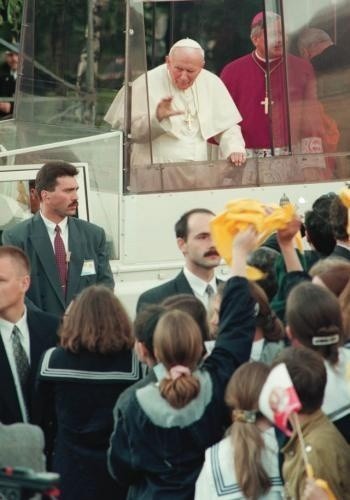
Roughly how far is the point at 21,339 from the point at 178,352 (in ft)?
4.79

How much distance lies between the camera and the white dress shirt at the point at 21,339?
725 cm

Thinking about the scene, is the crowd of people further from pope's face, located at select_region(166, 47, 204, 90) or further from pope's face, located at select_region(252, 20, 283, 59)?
pope's face, located at select_region(252, 20, 283, 59)

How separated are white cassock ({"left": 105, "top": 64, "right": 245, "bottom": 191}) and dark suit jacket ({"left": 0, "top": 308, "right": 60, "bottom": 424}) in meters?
3.66

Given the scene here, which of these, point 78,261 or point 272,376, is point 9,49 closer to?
point 78,261

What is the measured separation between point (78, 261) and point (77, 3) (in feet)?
12.4

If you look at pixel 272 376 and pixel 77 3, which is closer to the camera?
pixel 272 376

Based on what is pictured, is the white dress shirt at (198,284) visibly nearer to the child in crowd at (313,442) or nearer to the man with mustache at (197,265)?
the man with mustache at (197,265)

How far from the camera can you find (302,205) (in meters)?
10.9

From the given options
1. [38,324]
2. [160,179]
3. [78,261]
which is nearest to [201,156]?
[160,179]

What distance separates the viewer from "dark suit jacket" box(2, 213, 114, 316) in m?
9.52

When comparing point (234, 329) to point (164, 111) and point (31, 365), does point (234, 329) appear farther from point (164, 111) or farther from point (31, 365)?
point (164, 111)

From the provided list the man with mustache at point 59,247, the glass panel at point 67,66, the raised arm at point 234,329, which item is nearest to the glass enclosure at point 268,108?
the glass panel at point 67,66

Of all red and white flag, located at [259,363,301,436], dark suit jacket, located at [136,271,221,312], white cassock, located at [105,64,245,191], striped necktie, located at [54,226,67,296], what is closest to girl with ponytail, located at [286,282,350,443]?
red and white flag, located at [259,363,301,436]

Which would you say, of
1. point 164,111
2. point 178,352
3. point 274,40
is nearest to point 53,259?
point 164,111
